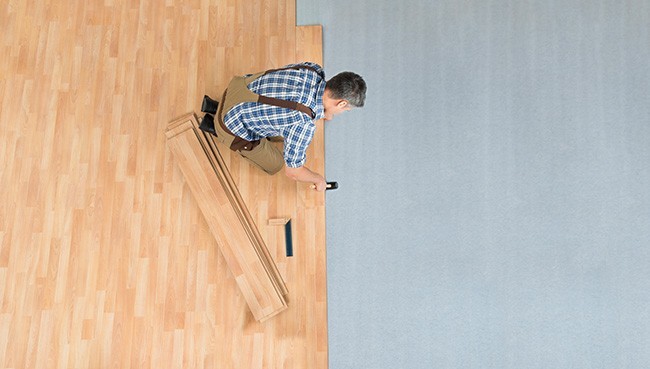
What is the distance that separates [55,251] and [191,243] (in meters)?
0.68

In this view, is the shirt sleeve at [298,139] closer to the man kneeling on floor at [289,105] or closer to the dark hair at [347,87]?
the man kneeling on floor at [289,105]

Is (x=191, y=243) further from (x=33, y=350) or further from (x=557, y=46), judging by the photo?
(x=557, y=46)

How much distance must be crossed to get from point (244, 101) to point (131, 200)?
91cm

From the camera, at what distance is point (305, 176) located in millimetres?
2678

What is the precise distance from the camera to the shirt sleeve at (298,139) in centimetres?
243

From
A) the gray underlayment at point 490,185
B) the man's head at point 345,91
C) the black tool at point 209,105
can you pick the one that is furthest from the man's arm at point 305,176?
the black tool at point 209,105

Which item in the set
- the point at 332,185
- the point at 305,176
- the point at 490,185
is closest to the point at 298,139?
the point at 305,176

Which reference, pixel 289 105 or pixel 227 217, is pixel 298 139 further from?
pixel 227 217

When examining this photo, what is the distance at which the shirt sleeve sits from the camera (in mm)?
2430

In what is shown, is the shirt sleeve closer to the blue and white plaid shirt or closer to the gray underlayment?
the blue and white plaid shirt

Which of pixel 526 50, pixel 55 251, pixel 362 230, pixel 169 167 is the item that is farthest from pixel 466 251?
pixel 55 251

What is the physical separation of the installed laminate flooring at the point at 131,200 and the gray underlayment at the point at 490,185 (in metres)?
0.23

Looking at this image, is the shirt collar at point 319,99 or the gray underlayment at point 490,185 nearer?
the shirt collar at point 319,99

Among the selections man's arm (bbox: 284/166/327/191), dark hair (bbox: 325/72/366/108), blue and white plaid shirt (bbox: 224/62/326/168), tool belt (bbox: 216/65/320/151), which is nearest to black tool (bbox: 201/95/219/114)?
tool belt (bbox: 216/65/320/151)
